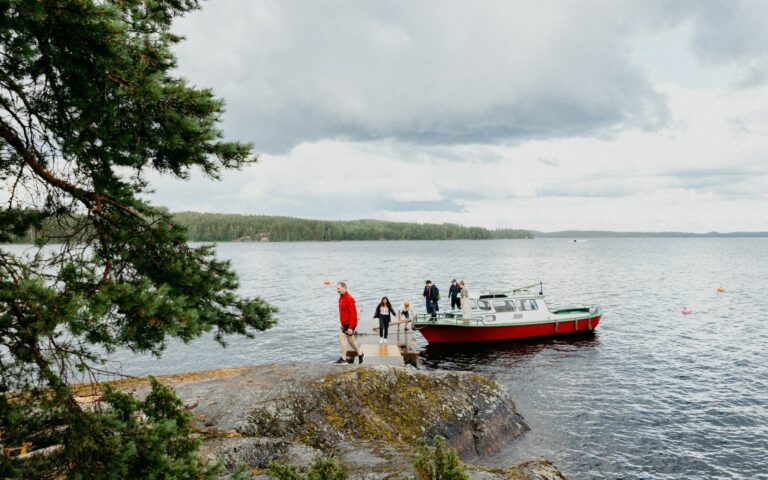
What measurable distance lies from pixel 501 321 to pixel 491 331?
0.99 meters

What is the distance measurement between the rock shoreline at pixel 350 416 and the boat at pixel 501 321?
11.9m

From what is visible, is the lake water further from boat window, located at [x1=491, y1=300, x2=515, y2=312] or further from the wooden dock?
boat window, located at [x1=491, y1=300, x2=515, y2=312]

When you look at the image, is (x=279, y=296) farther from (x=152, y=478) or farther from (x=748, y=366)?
(x=152, y=478)

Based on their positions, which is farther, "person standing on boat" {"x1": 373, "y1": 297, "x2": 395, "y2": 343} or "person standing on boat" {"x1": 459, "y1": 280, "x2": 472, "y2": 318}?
"person standing on boat" {"x1": 459, "y1": 280, "x2": 472, "y2": 318}

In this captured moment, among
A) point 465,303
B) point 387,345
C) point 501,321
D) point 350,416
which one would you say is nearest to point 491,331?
point 501,321

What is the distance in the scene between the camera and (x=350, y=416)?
9.22 m

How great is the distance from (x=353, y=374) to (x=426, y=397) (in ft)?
6.44

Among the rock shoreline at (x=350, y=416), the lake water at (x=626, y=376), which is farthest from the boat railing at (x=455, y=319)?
the rock shoreline at (x=350, y=416)

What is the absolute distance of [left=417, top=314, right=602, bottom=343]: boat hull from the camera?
24688mm

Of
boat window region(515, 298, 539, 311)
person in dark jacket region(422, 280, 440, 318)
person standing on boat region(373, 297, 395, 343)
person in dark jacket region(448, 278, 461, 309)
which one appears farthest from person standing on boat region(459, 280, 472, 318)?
person standing on boat region(373, 297, 395, 343)

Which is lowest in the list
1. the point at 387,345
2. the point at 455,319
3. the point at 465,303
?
the point at 387,345

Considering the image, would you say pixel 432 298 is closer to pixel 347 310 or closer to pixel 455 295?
pixel 455 295

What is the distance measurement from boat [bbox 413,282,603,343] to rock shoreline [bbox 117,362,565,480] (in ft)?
39.0

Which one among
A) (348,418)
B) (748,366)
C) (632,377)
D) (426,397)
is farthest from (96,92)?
(748,366)
